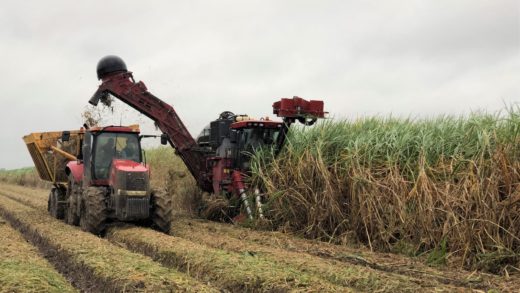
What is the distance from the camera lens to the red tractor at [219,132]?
1044 cm

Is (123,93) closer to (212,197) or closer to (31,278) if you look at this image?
(212,197)

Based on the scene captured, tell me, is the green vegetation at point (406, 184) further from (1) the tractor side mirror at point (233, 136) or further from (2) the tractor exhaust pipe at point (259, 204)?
(1) the tractor side mirror at point (233, 136)

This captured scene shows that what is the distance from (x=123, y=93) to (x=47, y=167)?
2.96 m

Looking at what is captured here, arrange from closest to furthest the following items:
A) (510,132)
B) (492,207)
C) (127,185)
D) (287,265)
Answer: (287,265) < (492,207) < (510,132) < (127,185)

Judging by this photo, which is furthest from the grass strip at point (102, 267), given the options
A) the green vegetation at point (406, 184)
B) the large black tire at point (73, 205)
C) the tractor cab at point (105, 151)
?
the green vegetation at point (406, 184)

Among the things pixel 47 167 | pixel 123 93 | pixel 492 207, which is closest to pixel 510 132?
pixel 492 207

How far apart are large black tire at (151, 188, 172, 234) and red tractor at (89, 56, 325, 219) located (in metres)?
1.79

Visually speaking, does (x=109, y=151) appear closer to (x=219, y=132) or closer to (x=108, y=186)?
(x=108, y=186)

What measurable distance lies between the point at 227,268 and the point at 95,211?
14.3 ft

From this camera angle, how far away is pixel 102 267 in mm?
5895

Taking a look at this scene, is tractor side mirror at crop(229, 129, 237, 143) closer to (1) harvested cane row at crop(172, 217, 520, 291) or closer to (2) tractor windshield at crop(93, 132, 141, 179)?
(1) harvested cane row at crop(172, 217, 520, 291)

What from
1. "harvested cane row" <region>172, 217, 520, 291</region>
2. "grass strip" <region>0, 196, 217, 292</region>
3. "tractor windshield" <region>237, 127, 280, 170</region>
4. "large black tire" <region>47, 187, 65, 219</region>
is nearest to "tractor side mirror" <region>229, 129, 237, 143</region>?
"tractor windshield" <region>237, 127, 280, 170</region>

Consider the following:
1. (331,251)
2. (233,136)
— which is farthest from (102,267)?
(233,136)

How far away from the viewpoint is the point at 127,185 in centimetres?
912
